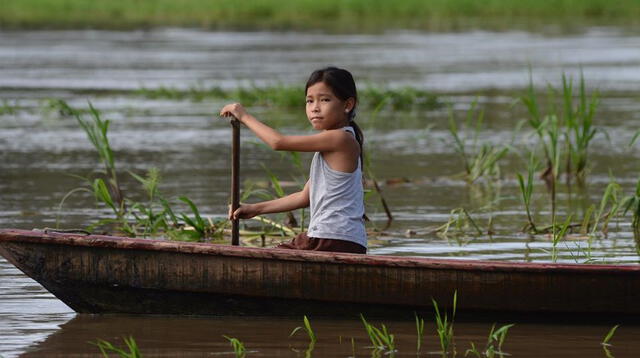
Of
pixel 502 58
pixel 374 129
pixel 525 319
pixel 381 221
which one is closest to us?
pixel 525 319

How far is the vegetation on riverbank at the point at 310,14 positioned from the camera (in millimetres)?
38344

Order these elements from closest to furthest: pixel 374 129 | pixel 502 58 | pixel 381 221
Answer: pixel 381 221 < pixel 374 129 < pixel 502 58

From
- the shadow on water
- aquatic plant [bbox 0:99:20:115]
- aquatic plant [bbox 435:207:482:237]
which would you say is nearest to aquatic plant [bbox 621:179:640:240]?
aquatic plant [bbox 435:207:482:237]

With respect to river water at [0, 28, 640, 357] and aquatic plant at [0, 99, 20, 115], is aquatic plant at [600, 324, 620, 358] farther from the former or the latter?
aquatic plant at [0, 99, 20, 115]

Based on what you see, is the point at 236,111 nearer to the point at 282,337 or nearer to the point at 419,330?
the point at 282,337

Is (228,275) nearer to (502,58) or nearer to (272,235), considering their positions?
(272,235)

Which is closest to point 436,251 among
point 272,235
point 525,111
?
point 272,235

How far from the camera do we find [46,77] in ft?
73.4

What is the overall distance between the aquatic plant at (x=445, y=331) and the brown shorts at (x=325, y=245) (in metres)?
0.47

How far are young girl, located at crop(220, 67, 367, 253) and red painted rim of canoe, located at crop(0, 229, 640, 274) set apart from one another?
0.23 metres

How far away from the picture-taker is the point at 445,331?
6.18 m

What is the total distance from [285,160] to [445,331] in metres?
7.36

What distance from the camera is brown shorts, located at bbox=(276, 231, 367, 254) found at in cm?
691

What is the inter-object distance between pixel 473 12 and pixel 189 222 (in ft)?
110
